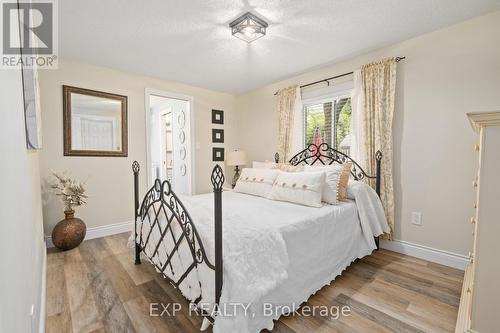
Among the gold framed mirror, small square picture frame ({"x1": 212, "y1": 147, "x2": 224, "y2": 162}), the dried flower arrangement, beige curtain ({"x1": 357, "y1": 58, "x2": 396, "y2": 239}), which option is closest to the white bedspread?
beige curtain ({"x1": 357, "y1": 58, "x2": 396, "y2": 239})

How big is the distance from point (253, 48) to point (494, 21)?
2264 millimetres

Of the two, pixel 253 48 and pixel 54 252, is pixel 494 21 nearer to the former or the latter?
pixel 253 48

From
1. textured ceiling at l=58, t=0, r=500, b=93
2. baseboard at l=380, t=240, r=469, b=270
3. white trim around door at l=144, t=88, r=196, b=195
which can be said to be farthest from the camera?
white trim around door at l=144, t=88, r=196, b=195

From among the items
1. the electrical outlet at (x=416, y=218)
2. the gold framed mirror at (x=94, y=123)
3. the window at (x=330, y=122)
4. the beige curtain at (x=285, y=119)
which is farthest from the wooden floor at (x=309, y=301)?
the beige curtain at (x=285, y=119)

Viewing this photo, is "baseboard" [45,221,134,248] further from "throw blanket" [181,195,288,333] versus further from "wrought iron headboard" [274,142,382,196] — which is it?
"wrought iron headboard" [274,142,382,196]

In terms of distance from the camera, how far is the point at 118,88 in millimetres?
3332

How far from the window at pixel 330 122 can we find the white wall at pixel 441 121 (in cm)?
61

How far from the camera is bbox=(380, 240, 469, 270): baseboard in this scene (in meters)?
2.25

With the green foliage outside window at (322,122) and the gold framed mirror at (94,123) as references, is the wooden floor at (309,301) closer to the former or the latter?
the gold framed mirror at (94,123)

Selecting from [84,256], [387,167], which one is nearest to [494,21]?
[387,167]

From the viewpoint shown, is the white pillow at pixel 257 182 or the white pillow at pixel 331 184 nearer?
the white pillow at pixel 331 184

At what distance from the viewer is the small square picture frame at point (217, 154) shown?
14.6 ft

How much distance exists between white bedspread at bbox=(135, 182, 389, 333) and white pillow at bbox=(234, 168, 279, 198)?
35 cm

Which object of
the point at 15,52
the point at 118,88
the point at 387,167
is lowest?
the point at 387,167
